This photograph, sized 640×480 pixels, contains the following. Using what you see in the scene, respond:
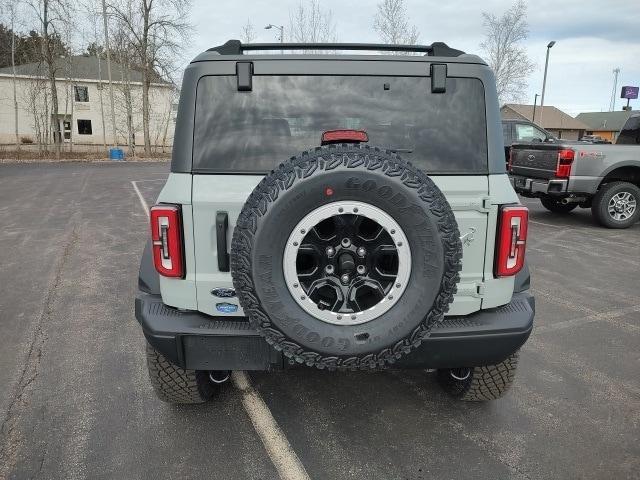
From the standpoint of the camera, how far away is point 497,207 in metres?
2.50

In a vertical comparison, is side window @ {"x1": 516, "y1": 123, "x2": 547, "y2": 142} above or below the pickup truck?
above

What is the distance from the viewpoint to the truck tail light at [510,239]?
8.13ft

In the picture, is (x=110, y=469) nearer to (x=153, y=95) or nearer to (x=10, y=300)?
(x=10, y=300)

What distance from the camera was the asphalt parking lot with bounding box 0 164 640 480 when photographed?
8.29ft

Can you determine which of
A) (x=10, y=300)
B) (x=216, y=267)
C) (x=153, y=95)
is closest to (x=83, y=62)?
(x=153, y=95)

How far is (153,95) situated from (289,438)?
1892 inches

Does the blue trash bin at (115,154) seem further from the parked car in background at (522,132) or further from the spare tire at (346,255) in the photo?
the spare tire at (346,255)

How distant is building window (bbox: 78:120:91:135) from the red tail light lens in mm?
50658

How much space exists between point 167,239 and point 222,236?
0.95ft

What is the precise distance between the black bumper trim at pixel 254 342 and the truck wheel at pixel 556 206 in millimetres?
9178

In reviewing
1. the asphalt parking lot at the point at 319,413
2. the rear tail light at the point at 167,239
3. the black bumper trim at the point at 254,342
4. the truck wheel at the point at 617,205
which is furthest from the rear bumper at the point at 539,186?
the rear tail light at the point at 167,239

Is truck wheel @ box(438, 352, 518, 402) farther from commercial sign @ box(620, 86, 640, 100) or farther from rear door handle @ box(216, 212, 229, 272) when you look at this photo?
commercial sign @ box(620, 86, 640, 100)

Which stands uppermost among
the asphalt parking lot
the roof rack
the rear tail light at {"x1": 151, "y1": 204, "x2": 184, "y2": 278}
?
the roof rack

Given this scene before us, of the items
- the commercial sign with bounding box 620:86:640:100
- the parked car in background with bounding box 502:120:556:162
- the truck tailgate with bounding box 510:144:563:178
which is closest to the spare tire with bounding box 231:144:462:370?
the truck tailgate with bounding box 510:144:563:178
